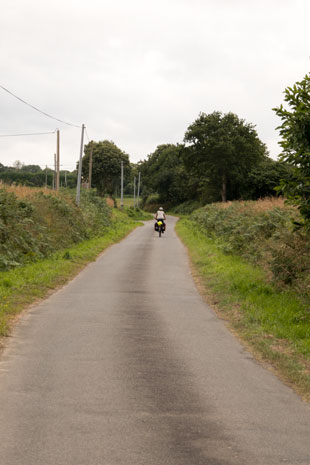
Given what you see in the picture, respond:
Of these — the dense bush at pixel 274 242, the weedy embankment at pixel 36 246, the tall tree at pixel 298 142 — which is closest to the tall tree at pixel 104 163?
the weedy embankment at pixel 36 246

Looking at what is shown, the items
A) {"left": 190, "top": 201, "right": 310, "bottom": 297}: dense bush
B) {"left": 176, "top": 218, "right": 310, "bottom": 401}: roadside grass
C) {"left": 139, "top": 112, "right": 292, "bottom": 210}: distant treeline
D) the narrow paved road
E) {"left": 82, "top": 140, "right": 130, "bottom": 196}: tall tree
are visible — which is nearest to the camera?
the narrow paved road

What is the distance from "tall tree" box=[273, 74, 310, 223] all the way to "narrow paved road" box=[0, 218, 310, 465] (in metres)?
3.42

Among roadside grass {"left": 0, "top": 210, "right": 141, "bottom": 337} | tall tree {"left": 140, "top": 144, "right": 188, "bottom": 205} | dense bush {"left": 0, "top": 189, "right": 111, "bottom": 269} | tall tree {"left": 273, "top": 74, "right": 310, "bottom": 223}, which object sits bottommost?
roadside grass {"left": 0, "top": 210, "right": 141, "bottom": 337}

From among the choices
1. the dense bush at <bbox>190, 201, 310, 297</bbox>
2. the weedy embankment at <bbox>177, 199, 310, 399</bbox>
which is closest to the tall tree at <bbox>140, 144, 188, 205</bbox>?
the dense bush at <bbox>190, 201, 310, 297</bbox>

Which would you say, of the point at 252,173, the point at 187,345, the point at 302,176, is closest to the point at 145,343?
the point at 187,345

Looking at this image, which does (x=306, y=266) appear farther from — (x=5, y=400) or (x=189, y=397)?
(x=5, y=400)

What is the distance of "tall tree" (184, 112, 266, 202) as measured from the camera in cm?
6546

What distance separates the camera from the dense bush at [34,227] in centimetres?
1781

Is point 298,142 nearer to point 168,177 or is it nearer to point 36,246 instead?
point 36,246

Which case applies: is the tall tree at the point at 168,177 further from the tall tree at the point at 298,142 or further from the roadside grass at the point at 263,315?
the tall tree at the point at 298,142

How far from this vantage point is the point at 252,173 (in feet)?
203

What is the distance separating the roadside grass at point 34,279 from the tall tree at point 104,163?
60228 mm

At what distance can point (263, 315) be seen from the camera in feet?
35.7

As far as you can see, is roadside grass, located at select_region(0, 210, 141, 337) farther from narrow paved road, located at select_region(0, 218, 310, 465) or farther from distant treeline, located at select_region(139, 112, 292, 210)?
distant treeline, located at select_region(139, 112, 292, 210)
